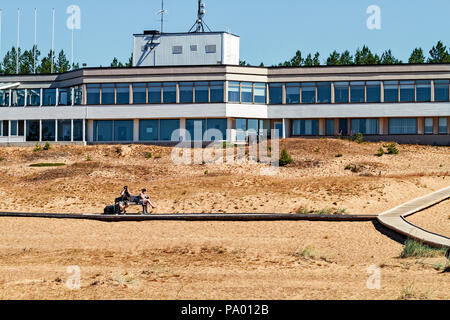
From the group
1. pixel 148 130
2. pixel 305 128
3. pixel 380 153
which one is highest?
pixel 305 128

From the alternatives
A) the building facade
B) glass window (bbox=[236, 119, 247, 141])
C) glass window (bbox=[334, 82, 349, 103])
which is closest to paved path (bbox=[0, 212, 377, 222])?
the building facade

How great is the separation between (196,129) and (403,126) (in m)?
19.1

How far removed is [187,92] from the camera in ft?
195

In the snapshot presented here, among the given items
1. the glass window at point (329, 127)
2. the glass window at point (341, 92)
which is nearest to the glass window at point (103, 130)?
the glass window at point (329, 127)

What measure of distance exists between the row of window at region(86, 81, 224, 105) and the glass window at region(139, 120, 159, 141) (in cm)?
190

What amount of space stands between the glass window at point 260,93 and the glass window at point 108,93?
44.3 feet

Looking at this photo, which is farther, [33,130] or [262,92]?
[33,130]

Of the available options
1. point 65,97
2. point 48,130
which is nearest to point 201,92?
point 65,97

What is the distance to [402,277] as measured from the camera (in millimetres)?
19547

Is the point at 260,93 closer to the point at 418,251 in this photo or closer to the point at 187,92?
the point at 187,92

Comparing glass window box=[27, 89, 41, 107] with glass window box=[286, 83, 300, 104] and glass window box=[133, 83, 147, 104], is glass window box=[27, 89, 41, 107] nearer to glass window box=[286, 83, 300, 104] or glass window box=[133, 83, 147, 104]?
glass window box=[133, 83, 147, 104]

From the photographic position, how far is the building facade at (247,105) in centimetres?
5844
